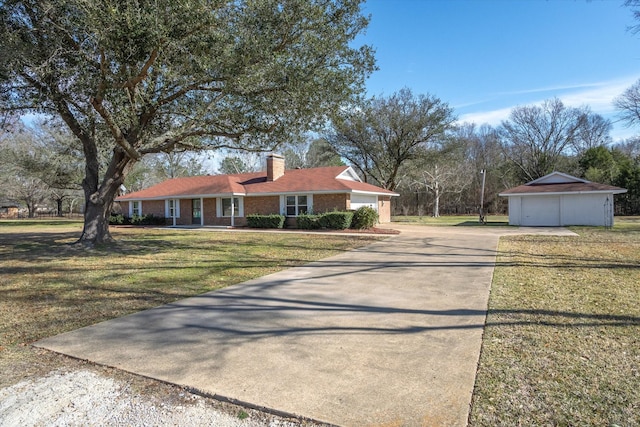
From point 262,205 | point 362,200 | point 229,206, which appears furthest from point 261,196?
point 362,200

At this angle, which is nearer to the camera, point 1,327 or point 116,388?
point 116,388

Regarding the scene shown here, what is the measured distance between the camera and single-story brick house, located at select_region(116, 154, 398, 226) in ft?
75.0

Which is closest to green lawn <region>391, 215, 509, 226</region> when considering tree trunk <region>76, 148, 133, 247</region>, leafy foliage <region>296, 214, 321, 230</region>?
leafy foliage <region>296, 214, 321, 230</region>

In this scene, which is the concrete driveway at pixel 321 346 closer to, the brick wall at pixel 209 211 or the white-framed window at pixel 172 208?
the brick wall at pixel 209 211

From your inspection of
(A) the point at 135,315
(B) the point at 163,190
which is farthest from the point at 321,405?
(B) the point at 163,190

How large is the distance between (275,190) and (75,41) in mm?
15583

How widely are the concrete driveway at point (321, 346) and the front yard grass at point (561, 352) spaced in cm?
23

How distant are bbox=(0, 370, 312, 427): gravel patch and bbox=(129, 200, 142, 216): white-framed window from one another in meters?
29.3

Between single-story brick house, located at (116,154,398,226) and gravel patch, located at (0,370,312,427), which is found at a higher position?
single-story brick house, located at (116,154,398,226)

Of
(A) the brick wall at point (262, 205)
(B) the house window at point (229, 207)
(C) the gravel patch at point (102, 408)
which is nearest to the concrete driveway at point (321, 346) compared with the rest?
(C) the gravel patch at point (102, 408)

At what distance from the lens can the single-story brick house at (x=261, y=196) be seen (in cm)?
2286

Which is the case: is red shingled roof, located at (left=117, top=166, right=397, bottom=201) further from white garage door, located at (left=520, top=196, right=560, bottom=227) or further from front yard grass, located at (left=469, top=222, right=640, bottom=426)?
front yard grass, located at (left=469, top=222, right=640, bottom=426)

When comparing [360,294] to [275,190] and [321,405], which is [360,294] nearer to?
[321,405]

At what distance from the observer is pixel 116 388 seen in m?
3.34
